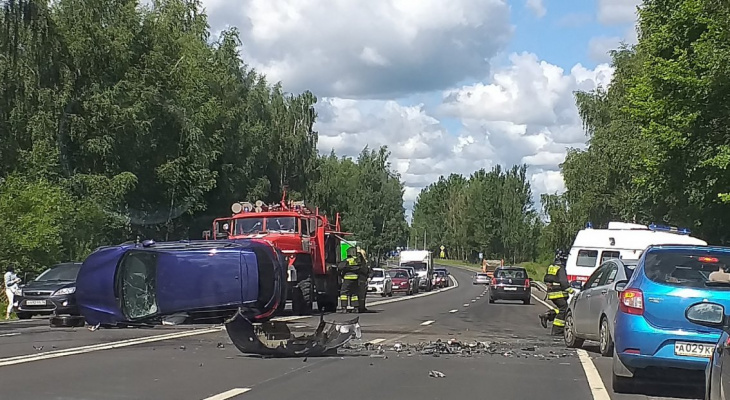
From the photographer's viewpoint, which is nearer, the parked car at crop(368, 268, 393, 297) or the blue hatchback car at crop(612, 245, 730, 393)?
the blue hatchback car at crop(612, 245, 730, 393)

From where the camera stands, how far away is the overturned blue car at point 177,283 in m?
19.2

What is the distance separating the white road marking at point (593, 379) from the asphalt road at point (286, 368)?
15 millimetres

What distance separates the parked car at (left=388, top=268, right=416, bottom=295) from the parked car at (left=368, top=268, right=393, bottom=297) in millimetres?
1355

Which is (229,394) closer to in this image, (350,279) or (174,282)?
(174,282)

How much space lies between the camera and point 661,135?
111 ft

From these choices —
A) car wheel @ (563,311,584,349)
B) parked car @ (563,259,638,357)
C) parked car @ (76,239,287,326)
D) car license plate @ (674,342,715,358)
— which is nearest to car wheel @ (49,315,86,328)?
parked car @ (76,239,287,326)

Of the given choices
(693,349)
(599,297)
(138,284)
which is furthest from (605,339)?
(138,284)

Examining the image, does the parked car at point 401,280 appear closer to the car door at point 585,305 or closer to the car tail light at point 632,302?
the car door at point 585,305

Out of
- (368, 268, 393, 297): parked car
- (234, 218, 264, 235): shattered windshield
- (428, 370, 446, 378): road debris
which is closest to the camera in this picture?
(428, 370, 446, 378): road debris

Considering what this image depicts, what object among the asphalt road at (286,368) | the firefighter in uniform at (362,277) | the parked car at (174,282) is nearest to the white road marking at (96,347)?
the asphalt road at (286,368)

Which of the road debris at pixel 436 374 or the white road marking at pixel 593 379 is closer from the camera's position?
the white road marking at pixel 593 379

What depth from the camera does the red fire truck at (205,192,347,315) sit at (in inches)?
1014

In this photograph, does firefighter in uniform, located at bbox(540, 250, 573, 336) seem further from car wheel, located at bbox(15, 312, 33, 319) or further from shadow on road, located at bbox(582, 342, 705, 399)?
car wheel, located at bbox(15, 312, 33, 319)

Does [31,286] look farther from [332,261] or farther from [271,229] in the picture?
[332,261]
